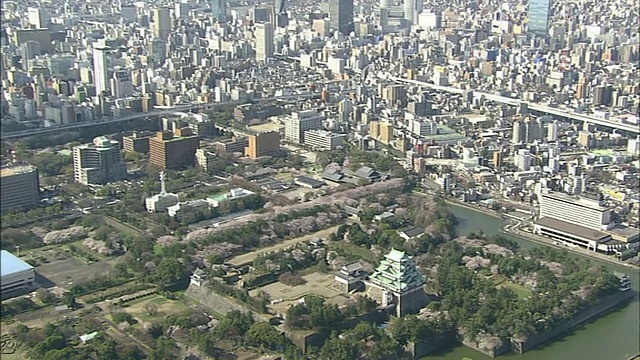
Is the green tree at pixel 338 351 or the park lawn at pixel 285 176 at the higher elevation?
the park lawn at pixel 285 176

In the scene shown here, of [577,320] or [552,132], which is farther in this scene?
[552,132]

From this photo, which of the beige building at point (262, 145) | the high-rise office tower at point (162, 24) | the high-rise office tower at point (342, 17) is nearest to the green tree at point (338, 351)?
the beige building at point (262, 145)

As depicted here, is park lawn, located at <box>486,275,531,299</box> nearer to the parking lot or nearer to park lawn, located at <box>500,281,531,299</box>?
park lawn, located at <box>500,281,531,299</box>

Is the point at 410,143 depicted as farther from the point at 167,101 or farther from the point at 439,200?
the point at 167,101

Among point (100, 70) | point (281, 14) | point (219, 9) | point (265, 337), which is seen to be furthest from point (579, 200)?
point (281, 14)

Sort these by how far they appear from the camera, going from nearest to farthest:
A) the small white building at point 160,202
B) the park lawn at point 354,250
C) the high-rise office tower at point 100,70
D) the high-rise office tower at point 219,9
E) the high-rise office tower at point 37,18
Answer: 1. the park lawn at point 354,250
2. the small white building at point 160,202
3. the high-rise office tower at point 100,70
4. the high-rise office tower at point 37,18
5. the high-rise office tower at point 219,9

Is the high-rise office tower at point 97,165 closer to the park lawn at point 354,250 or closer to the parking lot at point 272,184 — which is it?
the parking lot at point 272,184

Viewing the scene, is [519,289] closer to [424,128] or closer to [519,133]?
[519,133]
